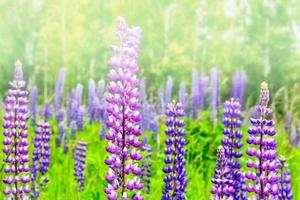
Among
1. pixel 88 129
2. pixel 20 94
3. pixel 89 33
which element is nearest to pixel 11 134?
pixel 20 94

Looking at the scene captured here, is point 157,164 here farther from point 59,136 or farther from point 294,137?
point 294,137

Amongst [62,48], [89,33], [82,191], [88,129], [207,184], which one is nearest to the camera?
[82,191]

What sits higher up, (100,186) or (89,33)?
(89,33)

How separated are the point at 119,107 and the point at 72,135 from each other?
440 centimetres

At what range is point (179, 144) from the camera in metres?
4.36

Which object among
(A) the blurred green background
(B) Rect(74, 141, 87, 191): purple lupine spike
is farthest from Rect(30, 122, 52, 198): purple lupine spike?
(A) the blurred green background

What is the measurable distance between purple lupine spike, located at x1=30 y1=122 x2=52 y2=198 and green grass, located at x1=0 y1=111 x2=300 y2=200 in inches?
5.3

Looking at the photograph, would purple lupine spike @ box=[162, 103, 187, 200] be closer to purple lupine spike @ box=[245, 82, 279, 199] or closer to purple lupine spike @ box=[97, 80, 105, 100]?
purple lupine spike @ box=[245, 82, 279, 199]

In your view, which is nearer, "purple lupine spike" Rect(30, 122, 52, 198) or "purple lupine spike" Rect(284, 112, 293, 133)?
"purple lupine spike" Rect(30, 122, 52, 198)

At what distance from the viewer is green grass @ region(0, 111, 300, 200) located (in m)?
5.90

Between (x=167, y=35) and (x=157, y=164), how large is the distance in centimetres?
1204

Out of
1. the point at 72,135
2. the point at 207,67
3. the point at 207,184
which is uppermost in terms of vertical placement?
the point at 207,67

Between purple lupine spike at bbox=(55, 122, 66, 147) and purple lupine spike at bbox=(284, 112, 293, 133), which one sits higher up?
purple lupine spike at bbox=(284, 112, 293, 133)

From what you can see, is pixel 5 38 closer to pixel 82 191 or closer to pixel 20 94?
pixel 82 191
